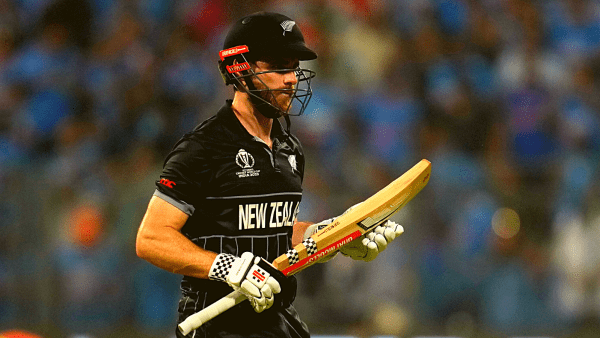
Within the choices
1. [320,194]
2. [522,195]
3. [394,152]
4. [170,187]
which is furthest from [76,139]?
[170,187]

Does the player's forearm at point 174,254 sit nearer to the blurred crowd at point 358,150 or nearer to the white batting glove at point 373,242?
the white batting glove at point 373,242

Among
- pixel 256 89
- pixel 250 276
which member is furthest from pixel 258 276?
pixel 256 89

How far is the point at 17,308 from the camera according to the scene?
251 inches

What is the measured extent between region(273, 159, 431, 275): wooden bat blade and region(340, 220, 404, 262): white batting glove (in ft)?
0.17

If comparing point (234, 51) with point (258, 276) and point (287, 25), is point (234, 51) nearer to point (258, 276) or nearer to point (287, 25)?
point (287, 25)

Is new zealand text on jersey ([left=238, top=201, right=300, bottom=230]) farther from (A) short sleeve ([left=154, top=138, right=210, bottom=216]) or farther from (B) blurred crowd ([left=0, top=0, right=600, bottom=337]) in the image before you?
(B) blurred crowd ([left=0, top=0, right=600, bottom=337])

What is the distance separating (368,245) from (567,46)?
6.10 meters

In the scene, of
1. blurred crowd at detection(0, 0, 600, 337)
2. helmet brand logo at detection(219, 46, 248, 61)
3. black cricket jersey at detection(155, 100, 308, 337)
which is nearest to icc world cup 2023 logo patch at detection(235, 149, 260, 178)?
black cricket jersey at detection(155, 100, 308, 337)

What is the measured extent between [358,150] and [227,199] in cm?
446

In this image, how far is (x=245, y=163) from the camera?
330 cm

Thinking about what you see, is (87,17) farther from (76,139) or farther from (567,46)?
(567,46)

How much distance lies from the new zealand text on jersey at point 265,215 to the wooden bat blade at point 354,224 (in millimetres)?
150

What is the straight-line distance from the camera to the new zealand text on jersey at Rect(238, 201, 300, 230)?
10.7 feet

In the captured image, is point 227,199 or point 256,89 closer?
point 227,199
